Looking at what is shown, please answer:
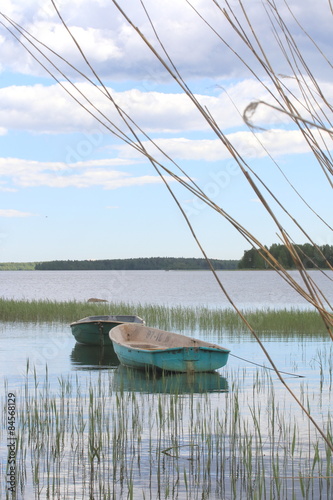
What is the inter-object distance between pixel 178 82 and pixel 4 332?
20359 millimetres

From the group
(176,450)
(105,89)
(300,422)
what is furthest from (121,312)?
(105,89)

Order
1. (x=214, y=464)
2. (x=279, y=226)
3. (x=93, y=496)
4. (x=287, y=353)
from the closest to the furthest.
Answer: (x=279, y=226), (x=93, y=496), (x=214, y=464), (x=287, y=353)

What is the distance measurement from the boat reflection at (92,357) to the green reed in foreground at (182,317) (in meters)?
3.85

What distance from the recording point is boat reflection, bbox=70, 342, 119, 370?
15.0 meters

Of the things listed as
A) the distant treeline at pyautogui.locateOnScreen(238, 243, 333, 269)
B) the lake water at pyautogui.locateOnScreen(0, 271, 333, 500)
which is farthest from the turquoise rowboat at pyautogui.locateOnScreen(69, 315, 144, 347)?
the lake water at pyautogui.locateOnScreen(0, 271, 333, 500)

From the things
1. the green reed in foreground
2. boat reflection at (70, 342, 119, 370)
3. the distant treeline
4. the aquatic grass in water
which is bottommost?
boat reflection at (70, 342, 119, 370)

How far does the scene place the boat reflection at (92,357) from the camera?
49.1ft

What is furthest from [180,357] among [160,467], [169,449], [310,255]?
[310,255]

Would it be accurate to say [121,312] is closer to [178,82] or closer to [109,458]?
[109,458]

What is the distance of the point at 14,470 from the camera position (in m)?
5.95

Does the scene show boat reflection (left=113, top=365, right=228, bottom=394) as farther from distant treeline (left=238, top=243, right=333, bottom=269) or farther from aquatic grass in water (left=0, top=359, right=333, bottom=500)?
aquatic grass in water (left=0, top=359, right=333, bottom=500)

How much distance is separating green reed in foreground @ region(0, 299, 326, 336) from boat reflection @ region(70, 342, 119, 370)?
385 centimetres

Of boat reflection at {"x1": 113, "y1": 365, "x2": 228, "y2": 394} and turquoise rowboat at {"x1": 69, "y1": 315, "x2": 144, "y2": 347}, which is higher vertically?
turquoise rowboat at {"x1": 69, "y1": 315, "x2": 144, "y2": 347}

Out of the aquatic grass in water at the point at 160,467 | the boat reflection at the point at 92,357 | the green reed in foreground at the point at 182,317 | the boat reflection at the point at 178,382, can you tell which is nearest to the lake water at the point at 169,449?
the aquatic grass in water at the point at 160,467
